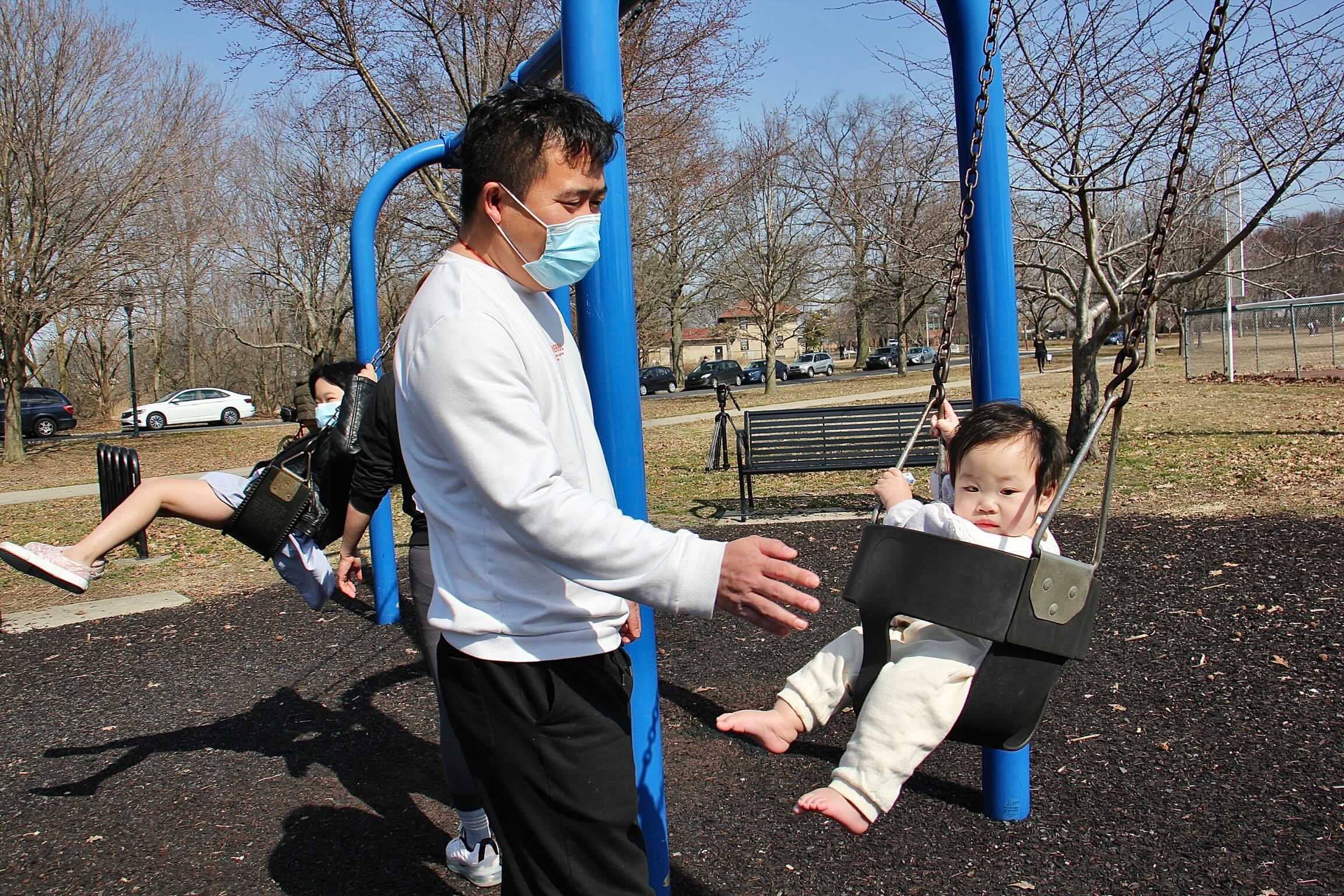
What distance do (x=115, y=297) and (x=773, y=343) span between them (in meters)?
21.2

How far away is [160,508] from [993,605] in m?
2.76

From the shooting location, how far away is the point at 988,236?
3109 millimetres

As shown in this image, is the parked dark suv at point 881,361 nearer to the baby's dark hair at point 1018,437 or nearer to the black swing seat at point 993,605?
the baby's dark hair at point 1018,437

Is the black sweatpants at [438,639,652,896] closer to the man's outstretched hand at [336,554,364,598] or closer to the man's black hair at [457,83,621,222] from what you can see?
the man's black hair at [457,83,621,222]

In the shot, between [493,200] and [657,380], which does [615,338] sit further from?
[657,380]

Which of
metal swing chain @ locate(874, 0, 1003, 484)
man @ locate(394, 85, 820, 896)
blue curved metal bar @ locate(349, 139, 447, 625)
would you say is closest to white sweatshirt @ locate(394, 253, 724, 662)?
man @ locate(394, 85, 820, 896)

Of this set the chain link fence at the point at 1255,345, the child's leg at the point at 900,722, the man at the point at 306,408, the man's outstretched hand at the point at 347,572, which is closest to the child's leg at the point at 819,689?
the child's leg at the point at 900,722

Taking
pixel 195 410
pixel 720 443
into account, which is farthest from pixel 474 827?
pixel 195 410

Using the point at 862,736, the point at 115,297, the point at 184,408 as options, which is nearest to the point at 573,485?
the point at 862,736

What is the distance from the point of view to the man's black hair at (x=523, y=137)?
5.80 feet

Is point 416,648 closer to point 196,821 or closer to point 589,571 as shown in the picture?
point 196,821

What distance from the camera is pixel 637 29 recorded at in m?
11.7

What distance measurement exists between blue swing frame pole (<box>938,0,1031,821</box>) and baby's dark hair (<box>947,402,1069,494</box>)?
0.94 metres

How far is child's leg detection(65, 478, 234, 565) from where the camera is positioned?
3186mm
